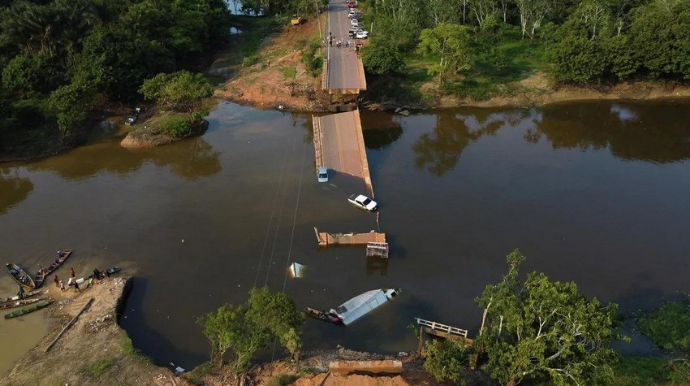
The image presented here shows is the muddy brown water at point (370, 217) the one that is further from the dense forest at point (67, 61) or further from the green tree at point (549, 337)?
the green tree at point (549, 337)

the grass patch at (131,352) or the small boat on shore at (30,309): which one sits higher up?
the small boat on shore at (30,309)

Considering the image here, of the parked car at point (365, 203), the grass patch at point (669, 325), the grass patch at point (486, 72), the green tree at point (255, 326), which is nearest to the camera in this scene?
the green tree at point (255, 326)

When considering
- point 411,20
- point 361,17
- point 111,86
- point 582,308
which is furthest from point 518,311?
point 361,17

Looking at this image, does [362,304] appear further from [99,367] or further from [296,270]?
[99,367]

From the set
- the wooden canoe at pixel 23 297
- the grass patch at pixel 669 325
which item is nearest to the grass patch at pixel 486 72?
the grass patch at pixel 669 325

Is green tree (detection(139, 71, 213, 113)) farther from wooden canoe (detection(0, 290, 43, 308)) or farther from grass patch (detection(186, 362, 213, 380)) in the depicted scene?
grass patch (detection(186, 362, 213, 380))

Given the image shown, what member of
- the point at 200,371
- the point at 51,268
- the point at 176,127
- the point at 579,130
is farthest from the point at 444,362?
the point at 579,130

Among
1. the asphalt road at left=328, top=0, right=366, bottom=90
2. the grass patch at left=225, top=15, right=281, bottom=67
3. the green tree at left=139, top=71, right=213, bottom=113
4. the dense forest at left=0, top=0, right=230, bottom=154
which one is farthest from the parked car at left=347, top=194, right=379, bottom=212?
the grass patch at left=225, top=15, right=281, bottom=67
